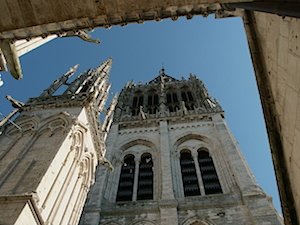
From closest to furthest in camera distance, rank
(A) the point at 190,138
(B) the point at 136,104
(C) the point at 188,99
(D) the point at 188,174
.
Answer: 1. (D) the point at 188,174
2. (A) the point at 190,138
3. (C) the point at 188,99
4. (B) the point at 136,104

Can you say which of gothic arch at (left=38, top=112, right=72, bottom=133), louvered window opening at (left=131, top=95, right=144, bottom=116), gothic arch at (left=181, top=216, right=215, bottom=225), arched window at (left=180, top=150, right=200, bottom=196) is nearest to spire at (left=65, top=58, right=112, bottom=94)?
gothic arch at (left=38, top=112, right=72, bottom=133)

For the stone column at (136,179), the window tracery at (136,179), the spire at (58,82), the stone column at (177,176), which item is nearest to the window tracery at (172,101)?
the window tracery at (136,179)

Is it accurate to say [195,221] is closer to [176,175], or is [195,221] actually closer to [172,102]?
[176,175]

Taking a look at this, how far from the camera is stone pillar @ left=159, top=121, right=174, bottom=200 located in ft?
61.0

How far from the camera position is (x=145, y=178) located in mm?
21812

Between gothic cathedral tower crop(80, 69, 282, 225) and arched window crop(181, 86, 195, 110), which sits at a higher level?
arched window crop(181, 86, 195, 110)

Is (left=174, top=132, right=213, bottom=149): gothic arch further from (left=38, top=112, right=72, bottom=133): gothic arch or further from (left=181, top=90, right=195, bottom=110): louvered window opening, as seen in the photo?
(left=38, top=112, right=72, bottom=133): gothic arch

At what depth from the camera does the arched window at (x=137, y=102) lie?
3294 cm

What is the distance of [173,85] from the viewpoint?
38.6 meters

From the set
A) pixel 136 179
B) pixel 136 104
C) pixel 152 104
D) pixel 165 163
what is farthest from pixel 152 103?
pixel 136 179

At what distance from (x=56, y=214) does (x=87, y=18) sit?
665cm

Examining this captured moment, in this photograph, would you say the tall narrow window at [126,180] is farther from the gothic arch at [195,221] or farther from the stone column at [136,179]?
the gothic arch at [195,221]

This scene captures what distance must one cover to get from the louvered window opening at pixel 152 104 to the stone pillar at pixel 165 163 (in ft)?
17.6

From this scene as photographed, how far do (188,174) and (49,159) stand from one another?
1372cm
